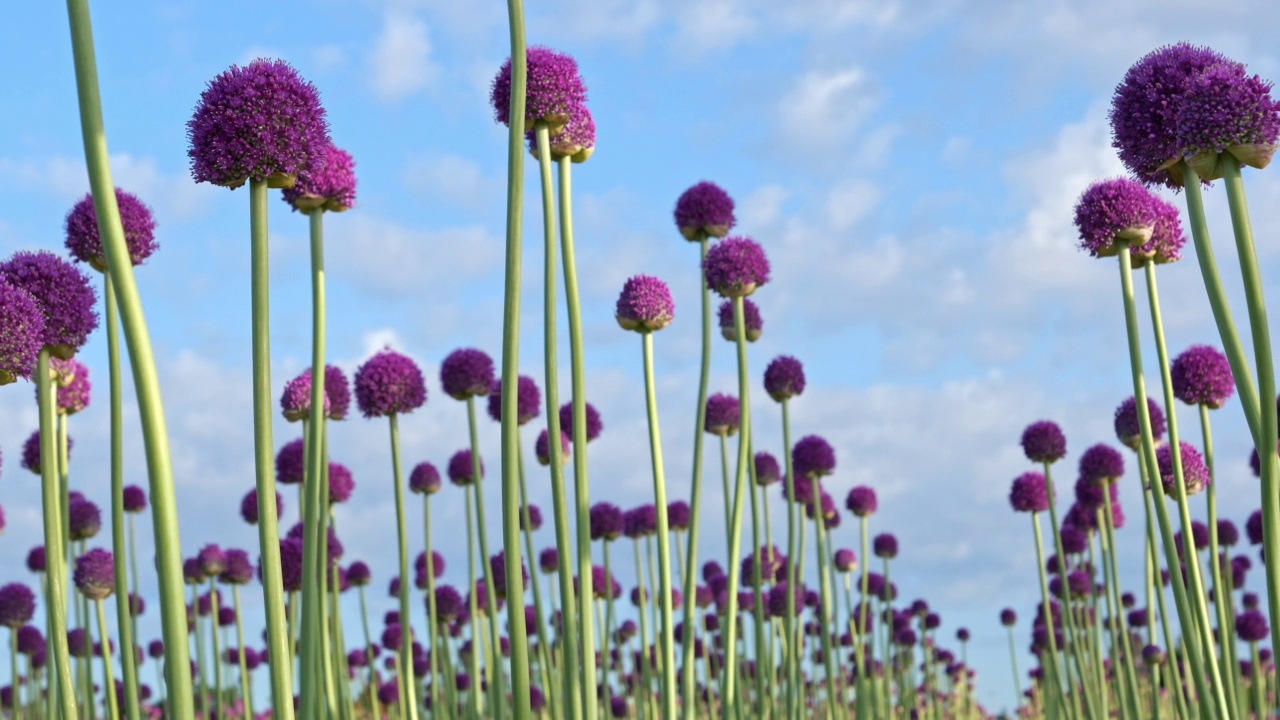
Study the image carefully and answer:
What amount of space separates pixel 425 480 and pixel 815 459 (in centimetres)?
256

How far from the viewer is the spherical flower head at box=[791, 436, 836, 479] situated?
8.09 meters

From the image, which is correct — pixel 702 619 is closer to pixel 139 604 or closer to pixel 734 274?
pixel 139 604

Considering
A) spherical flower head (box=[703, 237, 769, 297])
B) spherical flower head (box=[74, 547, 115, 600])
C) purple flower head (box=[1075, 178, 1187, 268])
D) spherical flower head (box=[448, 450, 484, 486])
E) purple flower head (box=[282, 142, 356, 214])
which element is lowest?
spherical flower head (box=[74, 547, 115, 600])

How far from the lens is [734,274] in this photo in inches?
231

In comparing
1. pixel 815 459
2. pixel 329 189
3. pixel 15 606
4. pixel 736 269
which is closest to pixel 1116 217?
pixel 736 269

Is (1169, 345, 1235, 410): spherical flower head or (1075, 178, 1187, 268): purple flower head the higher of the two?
(1075, 178, 1187, 268): purple flower head

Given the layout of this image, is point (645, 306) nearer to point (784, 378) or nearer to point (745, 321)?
point (745, 321)

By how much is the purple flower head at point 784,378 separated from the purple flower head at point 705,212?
54.2 inches

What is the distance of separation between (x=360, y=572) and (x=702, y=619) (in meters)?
3.08

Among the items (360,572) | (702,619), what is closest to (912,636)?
(702,619)

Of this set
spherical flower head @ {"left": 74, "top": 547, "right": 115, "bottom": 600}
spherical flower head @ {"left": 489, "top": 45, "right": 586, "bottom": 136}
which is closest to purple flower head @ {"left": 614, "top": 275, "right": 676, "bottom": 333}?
spherical flower head @ {"left": 489, "top": 45, "right": 586, "bottom": 136}

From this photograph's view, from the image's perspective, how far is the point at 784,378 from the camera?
280 inches

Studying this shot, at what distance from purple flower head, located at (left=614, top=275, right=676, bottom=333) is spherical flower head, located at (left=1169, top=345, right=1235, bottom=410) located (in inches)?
95.7

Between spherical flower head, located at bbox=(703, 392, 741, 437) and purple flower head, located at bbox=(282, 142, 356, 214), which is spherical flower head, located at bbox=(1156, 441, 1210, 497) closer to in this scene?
spherical flower head, located at bbox=(703, 392, 741, 437)
